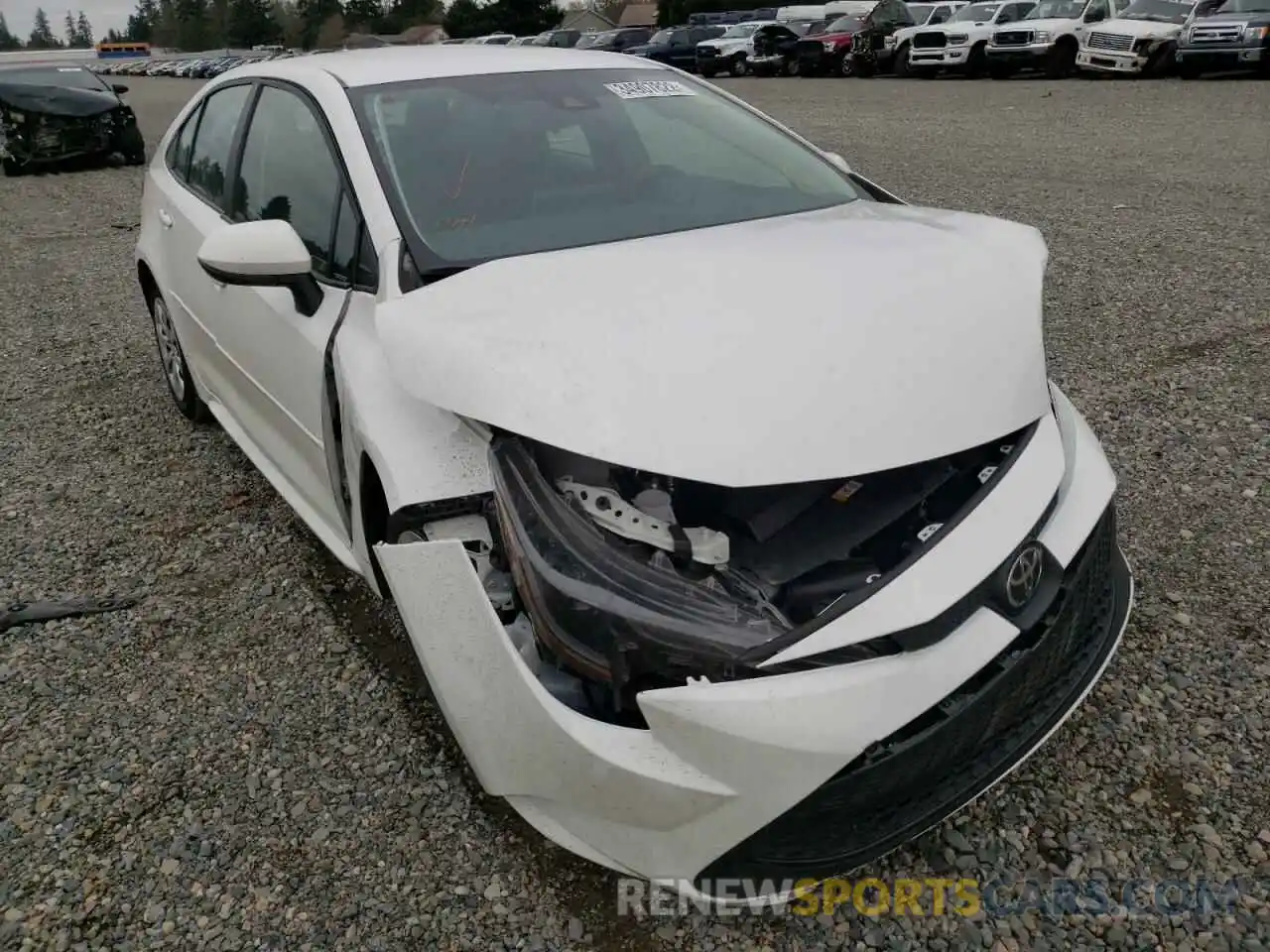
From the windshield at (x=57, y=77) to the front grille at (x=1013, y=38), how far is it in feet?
50.3

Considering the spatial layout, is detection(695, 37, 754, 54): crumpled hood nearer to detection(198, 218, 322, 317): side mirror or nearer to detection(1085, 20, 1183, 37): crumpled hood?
detection(1085, 20, 1183, 37): crumpled hood

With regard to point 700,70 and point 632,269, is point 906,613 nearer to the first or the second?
point 632,269

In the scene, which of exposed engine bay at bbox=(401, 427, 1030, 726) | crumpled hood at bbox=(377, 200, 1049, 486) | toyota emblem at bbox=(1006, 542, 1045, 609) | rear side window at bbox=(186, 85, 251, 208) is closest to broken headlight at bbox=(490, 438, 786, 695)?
exposed engine bay at bbox=(401, 427, 1030, 726)

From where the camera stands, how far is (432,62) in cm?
308

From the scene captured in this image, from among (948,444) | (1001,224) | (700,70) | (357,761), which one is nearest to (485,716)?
(357,761)

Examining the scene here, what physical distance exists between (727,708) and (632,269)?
1046 millimetres

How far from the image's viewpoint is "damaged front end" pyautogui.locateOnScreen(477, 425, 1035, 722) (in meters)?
1.70

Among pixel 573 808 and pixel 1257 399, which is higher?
pixel 573 808

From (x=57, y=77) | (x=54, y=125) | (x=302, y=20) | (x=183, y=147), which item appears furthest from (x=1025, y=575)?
(x=302, y=20)

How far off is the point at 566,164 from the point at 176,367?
7.87 ft

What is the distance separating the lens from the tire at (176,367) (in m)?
4.20

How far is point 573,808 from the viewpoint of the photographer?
183 centimetres

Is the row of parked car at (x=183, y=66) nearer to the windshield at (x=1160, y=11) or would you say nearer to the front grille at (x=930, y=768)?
the windshield at (x=1160, y=11)

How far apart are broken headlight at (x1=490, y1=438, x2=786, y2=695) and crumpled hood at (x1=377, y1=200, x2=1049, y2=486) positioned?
164 millimetres
